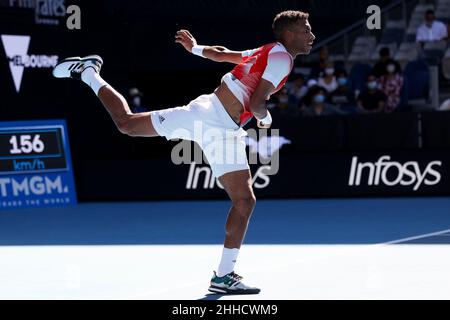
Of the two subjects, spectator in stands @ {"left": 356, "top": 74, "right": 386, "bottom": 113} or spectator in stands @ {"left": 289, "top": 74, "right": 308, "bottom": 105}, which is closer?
spectator in stands @ {"left": 356, "top": 74, "right": 386, "bottom": 113}

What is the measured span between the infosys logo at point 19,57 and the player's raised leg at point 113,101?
8.94 meters

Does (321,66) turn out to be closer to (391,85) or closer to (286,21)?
(391,85)

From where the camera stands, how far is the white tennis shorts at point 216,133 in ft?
28.2

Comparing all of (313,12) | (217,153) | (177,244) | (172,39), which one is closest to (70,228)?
(177,244)

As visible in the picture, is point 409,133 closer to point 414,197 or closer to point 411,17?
point 414,197

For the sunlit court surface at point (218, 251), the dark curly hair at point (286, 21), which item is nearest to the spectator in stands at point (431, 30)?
the sunlit court surface at point (218, 251)

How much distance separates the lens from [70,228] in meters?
15.1

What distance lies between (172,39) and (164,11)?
2.06 feet

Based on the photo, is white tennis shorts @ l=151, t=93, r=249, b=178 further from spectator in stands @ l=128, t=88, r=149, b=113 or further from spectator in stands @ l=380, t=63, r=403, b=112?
spectator in stands @ l=128, t=88, r=149, b=113

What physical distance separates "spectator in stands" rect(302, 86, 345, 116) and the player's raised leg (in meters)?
10.6

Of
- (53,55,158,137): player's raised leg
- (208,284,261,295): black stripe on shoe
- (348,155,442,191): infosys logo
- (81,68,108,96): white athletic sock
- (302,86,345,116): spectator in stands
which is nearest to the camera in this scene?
(208,284,261,295): black stripe on shoe

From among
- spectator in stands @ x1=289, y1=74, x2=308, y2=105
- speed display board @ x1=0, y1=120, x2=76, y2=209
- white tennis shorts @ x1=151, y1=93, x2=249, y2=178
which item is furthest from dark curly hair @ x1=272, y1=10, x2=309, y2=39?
spectator in stands @ x1=289, y1=74, x2=308, y2=105

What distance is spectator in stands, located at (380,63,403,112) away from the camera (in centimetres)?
2066

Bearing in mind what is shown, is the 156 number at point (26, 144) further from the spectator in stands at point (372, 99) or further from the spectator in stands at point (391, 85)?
the spectator in stands at point (391, 85)
